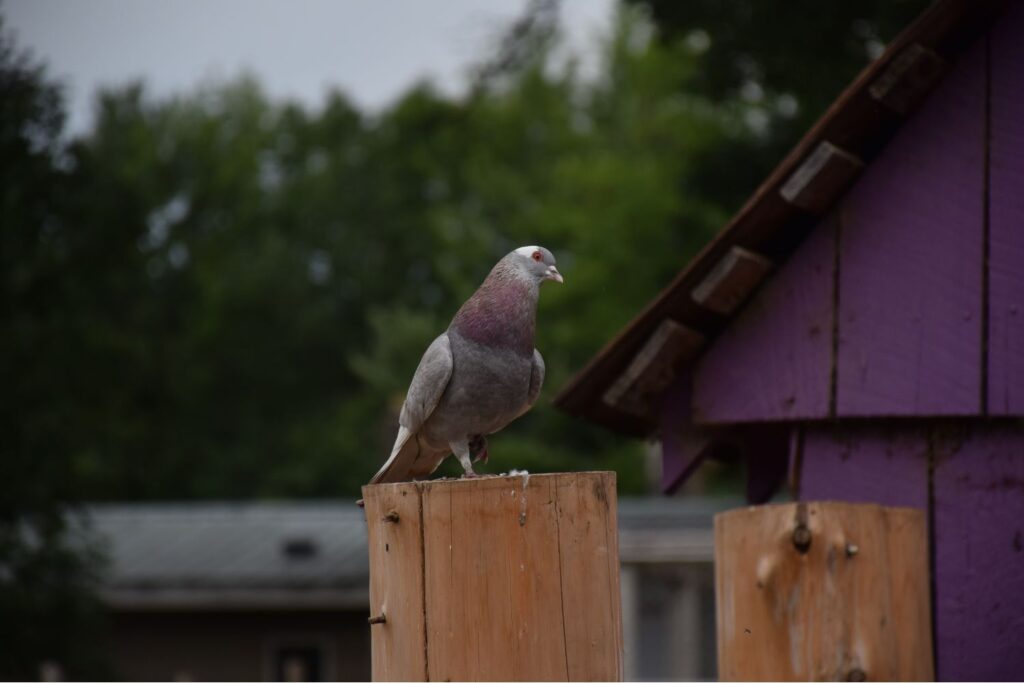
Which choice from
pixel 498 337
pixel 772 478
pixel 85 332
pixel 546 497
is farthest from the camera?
pixel 85 332

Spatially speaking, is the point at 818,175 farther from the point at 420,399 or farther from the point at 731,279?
the point at 420,399

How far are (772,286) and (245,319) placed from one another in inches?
1396

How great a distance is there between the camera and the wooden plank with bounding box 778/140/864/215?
5664mm

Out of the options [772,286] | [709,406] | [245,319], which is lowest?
[709,406]

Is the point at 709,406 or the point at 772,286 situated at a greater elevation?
the point at 772,286

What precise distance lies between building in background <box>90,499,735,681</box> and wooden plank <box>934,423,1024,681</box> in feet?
42.1

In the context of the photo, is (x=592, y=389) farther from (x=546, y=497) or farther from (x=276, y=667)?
(x=276, y=667)

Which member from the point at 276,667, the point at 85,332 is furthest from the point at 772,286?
the point at 276,667

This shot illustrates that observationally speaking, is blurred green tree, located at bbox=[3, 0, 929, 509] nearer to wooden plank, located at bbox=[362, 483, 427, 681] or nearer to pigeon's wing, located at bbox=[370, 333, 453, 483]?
pigeon's wing, located at bbox=[370, 333, 453, 483]

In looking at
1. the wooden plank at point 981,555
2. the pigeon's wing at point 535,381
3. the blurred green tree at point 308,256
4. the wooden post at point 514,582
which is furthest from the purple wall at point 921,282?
the blurred green tree at point 308,256

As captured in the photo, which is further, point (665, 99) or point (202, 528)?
point (665, 99)

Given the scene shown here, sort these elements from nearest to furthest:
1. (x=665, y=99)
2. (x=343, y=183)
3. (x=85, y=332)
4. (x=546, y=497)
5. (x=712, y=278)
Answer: (x=546, y=497) < (x=712, y=278) < (x=85, y=332) < (x=665, y=99) < (x=343, y=183)

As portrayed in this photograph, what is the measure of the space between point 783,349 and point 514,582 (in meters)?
2.66

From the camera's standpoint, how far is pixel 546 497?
3691mm
